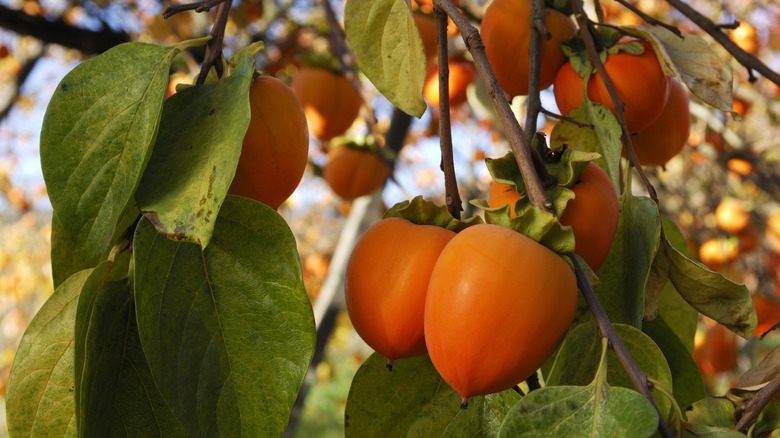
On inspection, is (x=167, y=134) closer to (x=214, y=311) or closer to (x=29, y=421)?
(x=214, y=311)

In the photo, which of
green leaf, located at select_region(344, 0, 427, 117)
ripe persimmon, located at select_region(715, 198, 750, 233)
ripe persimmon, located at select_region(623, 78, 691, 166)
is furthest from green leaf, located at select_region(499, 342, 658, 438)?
ripe persimmon, located at select_region(715, 198, 750, 233)

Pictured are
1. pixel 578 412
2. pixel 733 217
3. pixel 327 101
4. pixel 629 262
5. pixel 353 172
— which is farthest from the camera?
pixel 733 217

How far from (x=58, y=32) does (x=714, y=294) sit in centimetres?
236

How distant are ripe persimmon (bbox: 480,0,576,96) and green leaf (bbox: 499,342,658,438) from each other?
1.58ft

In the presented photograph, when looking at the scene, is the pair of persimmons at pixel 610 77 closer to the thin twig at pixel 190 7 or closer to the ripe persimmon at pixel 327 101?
the thin twig at pixel 190 7

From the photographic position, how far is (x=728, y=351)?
2832 mm

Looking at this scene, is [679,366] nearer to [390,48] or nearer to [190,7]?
[390,48]

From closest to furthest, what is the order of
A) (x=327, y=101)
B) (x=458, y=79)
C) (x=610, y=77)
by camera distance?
(x=610, y=77)
(x=458, y=79)
(x=327, y=101)

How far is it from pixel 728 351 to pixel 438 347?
2802 millimetres

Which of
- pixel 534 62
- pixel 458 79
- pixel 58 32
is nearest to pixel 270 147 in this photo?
pixel 534 62

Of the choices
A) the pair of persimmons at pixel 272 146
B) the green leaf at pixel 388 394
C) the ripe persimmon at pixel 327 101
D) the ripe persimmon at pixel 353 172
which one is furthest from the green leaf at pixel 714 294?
the ripe persimmon at pixel 353 172

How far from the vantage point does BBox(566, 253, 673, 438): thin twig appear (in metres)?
0.42

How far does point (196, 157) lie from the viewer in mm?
503

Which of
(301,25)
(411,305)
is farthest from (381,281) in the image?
(301,25)
